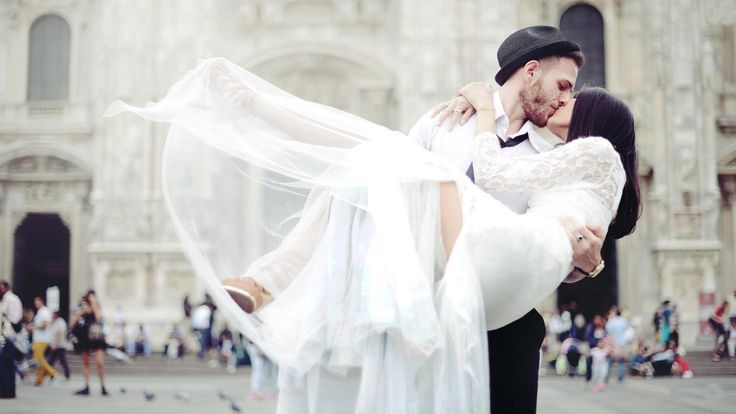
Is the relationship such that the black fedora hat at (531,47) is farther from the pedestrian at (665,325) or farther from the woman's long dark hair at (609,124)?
the pedestrian at (665,325)

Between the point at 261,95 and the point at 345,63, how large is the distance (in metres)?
23.8

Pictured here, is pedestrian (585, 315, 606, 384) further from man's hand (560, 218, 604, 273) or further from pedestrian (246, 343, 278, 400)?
man's hand (560, 218, 604, 273)

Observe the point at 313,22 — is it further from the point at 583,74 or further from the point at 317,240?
the point at 317,240

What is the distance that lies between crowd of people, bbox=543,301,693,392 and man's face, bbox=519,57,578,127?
43.7ft

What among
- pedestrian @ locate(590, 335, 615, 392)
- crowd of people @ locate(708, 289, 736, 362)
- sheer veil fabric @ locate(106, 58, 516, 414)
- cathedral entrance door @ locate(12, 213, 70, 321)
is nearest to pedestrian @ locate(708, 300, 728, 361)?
crowd of people @ locate(708, 289, 736, 362)

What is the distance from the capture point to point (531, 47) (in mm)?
2902

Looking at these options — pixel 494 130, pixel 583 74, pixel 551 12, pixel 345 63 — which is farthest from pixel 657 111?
pixel 494 130

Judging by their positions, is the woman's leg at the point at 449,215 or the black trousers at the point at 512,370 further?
the black trousers at the point at 512,370

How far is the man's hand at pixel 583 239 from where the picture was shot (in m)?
2.65

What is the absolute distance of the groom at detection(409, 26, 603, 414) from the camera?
2.83 meters

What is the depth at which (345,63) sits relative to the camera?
26.5 metres

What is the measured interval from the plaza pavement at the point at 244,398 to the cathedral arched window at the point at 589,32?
35.4 ft

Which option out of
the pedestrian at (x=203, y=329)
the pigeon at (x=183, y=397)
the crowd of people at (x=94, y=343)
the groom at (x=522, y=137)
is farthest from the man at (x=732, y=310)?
the groom at (x=522, y=137)

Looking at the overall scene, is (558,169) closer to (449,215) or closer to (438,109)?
(449,215)
